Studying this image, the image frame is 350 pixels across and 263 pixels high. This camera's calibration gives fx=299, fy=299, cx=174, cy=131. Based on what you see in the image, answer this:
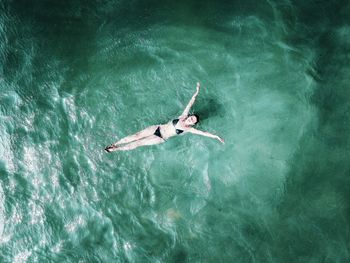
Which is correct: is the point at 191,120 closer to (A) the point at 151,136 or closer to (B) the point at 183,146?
(A) the point at 151,136

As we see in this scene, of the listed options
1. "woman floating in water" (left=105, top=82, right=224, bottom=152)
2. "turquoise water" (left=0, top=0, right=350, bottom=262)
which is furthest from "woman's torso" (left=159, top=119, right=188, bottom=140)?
"turquoise water" (left=0, top=0, right=350, bottom=262)

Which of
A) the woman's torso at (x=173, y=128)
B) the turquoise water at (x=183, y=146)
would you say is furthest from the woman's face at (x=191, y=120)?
the turquoise water at (x=183, y=146)

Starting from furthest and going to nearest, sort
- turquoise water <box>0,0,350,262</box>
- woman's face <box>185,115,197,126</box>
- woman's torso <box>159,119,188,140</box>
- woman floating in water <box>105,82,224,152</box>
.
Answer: turquoise water <box>0,0,350,262</box> → woman floating in water <box>105,82,224,152</box> → woman's torso <box>159,119,188,140</box> → woman's face <box>185,115,197,126</box>

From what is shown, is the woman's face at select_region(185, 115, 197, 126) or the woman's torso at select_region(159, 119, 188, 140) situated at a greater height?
the woman's face at select_region(185, 115, 197, 126)

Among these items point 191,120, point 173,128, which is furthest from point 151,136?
point 191,120

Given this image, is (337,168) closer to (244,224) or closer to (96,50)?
(244,224)

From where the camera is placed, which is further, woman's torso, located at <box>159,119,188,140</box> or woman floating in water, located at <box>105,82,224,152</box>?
woman floating in water, located at <box>105,82,224,152</box>

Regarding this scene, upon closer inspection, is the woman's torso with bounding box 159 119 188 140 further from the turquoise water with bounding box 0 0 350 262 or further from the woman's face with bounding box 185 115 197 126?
the turquoise water with bounding box 0 0 350 262

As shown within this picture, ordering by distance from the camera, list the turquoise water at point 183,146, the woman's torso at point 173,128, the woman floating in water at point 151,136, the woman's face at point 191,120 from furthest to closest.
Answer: the turquoise water at point 183,146 < the woman floating in water at point 151,136 < the woman's torso at point 173,128 < the woman's face at point 191,120

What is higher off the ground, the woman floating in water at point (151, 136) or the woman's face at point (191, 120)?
the woman's face at point (191, 120)

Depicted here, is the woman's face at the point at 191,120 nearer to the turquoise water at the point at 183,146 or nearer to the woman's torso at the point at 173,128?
the woman's torso at the point at 173,128
